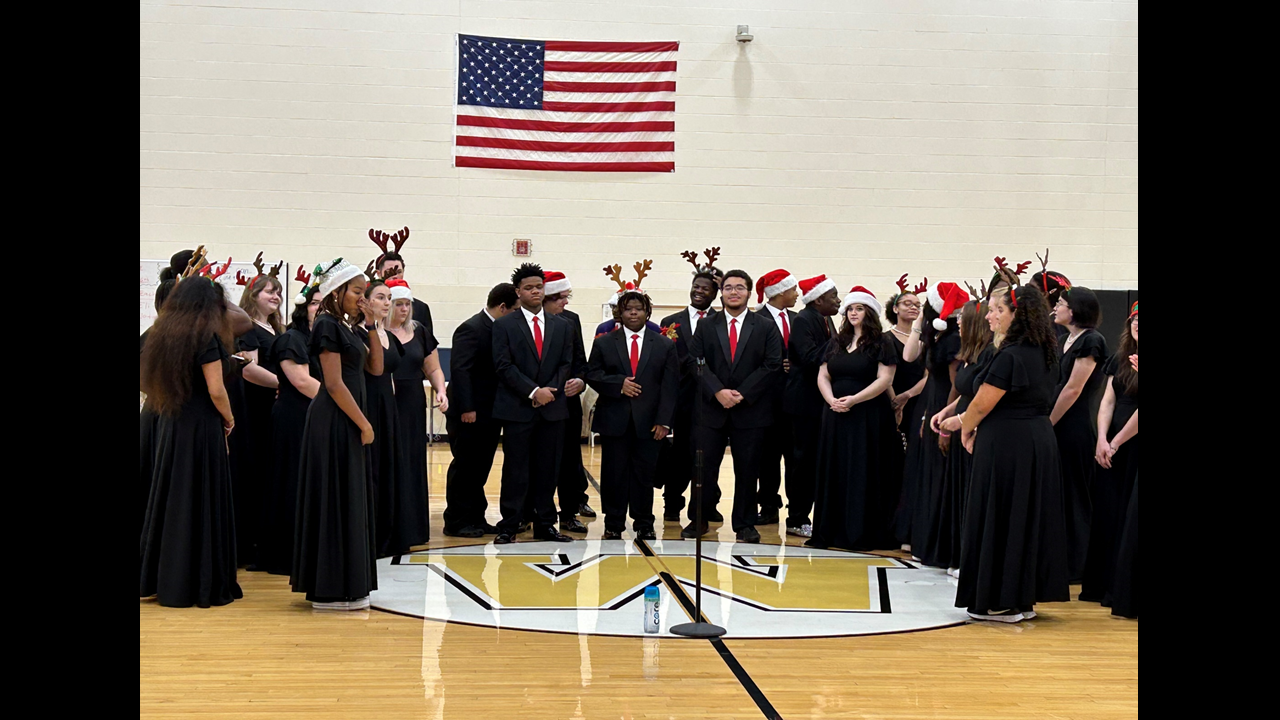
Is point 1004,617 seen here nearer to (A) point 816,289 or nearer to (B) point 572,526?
(A) point 816,289

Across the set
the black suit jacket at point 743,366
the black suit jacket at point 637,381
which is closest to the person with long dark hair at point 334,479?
the black suit jacket at point 637,381

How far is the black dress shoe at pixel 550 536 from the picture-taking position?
7404 millimetres

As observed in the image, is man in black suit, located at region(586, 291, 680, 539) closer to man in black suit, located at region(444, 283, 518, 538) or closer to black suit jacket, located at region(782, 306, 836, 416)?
man in black suit, located at region(444, 283, 518, 538)

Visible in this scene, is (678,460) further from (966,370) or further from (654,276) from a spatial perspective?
(654,276)

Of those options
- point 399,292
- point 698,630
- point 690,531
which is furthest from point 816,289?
point 698,630

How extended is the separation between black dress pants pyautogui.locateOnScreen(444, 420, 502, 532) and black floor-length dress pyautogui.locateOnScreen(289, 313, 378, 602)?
230cm

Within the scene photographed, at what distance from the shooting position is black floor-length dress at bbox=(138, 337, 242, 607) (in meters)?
5.27

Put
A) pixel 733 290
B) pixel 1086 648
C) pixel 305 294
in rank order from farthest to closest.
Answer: pixel 733 290
pixel 305 294
pixel 1086 648

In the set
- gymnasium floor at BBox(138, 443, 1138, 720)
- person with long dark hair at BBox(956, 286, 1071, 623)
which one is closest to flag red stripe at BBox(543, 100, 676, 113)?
gymnasium floor at BBox(138, 443, 1138, 720)

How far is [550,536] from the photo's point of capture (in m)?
7.43

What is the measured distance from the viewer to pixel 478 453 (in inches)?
301

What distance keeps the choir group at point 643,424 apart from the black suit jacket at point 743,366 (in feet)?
0.05
